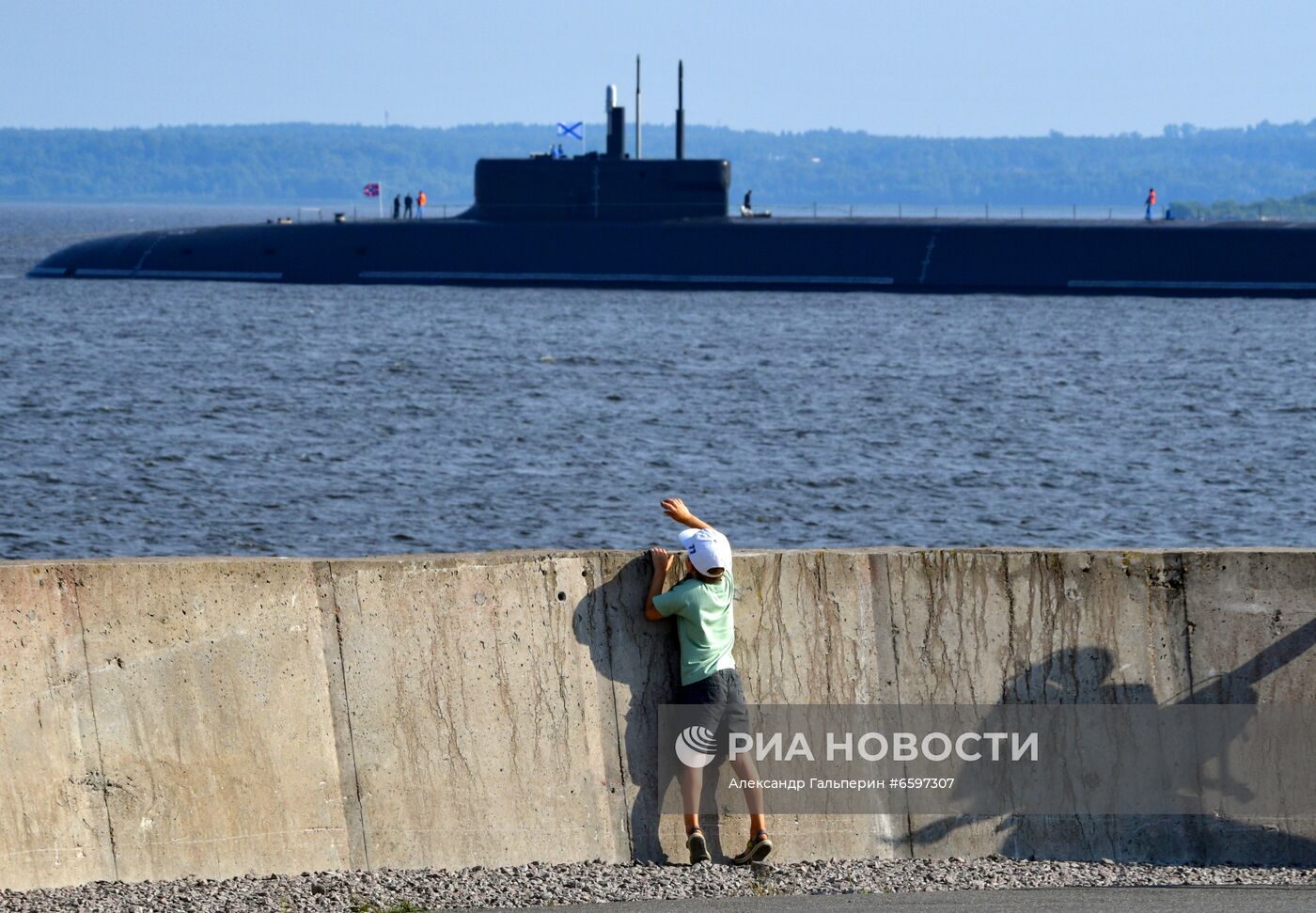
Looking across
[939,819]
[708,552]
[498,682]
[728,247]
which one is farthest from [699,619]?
[728,247]

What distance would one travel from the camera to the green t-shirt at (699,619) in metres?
7.40

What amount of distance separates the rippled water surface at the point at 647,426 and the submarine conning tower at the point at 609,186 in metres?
7.08

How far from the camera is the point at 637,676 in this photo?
759cm

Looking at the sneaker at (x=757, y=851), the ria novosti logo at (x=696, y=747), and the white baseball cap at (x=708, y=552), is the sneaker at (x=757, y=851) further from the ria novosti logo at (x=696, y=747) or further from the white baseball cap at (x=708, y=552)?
the white baseball cap at (x=708, y=552)

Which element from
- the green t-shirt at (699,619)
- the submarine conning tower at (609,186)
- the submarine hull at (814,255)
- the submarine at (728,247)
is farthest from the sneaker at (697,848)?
the submarine conning tower at (609,186)

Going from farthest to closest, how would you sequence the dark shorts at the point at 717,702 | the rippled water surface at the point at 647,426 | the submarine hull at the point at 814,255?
the submarine hull at the point at 814,255 < the rippled water surface at the point at 647,426 < the dark shorts at the point at 717,702

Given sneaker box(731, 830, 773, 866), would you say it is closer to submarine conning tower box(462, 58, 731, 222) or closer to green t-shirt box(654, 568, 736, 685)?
green t-shirt box(654, 568, 736, 685)

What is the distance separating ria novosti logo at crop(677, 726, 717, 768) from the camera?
24.6ft

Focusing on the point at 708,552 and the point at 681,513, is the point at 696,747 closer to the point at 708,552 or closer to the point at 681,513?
the point at 708,552

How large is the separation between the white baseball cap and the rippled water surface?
49.8 feet

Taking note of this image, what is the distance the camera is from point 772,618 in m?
7.69

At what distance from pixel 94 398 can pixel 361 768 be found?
33.5m

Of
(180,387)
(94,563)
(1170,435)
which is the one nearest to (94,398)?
(180,387)

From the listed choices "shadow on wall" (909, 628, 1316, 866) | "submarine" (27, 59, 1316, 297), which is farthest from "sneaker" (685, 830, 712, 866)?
"submarine" (27, 59, 1316, 297)
